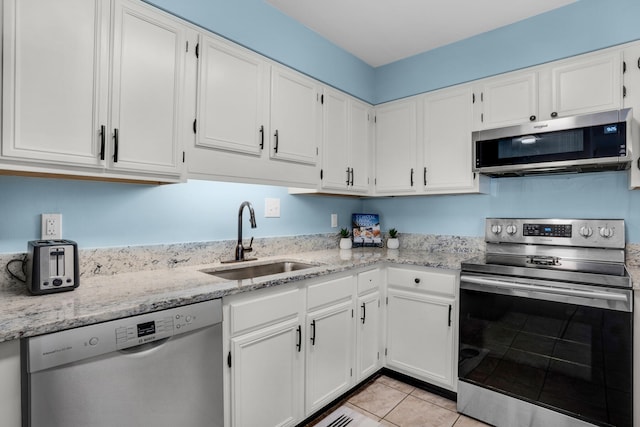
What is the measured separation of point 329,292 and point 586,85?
1962 millimetres

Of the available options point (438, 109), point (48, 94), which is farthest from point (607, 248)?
point (48, 94)

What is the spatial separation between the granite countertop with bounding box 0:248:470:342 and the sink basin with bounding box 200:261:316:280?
5 centimetres

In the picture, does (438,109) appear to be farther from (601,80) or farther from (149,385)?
(149,385)

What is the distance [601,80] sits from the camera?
6.36ft

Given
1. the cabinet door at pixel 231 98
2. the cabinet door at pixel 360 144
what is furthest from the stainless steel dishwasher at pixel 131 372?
the cabinet door at pixel 360 144

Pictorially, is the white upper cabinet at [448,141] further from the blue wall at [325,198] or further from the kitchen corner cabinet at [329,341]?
the kitchen corner cabinet at [329,341]

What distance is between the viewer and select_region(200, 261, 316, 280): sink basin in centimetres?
198

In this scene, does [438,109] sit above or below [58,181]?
above

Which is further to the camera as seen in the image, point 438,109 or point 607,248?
point 438,109

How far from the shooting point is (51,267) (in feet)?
4.22

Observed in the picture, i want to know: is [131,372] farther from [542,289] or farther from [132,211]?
[542,289]

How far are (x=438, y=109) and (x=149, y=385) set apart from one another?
2489 mm

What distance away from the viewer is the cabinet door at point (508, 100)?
2.16 m

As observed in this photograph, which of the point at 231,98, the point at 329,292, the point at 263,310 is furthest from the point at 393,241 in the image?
the point at 231,98
